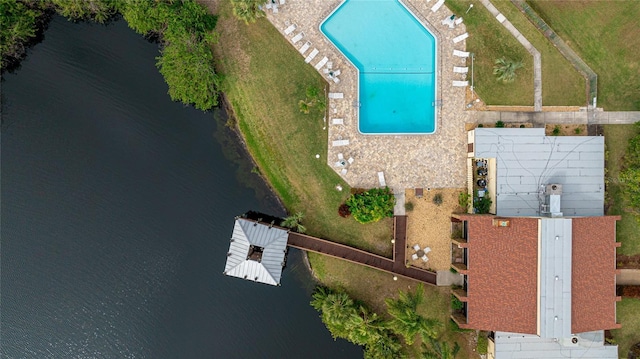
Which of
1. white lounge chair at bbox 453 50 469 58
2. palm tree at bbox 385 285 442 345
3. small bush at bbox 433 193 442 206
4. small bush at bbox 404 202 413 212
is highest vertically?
white lounge chair at bbox 453 50 469 58

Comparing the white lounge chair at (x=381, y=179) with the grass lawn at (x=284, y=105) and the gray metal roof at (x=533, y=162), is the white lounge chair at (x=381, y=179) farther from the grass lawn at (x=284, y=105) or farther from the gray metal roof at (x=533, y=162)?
the gray metal roof at (x=533, y=162)

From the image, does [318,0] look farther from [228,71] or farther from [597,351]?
Result: [597,351]

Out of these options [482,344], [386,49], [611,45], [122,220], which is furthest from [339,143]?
[611,45]

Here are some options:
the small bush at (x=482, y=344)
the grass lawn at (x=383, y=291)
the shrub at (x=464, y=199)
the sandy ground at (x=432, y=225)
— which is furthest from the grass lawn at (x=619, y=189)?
the grass lawn at (x=383, y=291)

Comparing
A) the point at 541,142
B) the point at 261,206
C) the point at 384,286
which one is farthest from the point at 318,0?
the point at 384,286

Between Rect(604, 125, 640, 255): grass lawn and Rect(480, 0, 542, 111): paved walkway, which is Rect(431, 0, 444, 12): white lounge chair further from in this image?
Rect(604, 125, 640, 255): grass lawn

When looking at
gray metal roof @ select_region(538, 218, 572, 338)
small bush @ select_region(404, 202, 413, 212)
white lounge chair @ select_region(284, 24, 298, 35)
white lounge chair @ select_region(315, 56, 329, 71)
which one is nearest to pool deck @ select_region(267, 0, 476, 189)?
white lounge chair @ select_region(284, 24, 298, 35)
